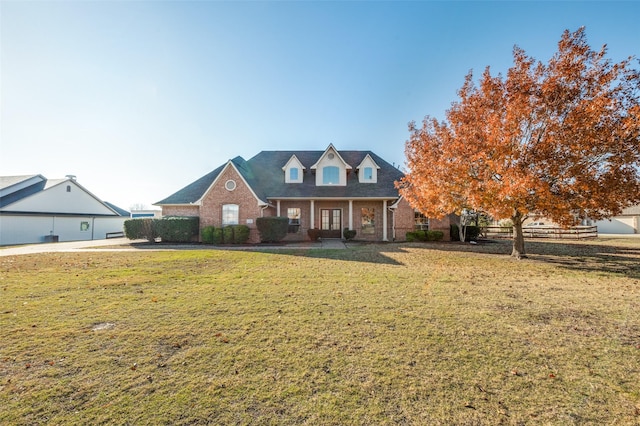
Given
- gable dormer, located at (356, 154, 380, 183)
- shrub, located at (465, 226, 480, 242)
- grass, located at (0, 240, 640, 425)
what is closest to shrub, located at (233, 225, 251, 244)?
gable dormer, located at (356, 154, 380, 183)

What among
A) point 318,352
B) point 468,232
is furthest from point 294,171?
point 318,352

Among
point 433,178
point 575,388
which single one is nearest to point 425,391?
point 575,388

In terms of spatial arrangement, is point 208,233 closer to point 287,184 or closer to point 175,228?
point 175,228

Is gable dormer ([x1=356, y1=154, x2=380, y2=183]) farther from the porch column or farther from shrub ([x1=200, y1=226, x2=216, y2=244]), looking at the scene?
shrub ([x1=200, y1=226, x2=216, y2=244])

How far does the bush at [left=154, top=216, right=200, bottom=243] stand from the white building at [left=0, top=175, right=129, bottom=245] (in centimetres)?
1511

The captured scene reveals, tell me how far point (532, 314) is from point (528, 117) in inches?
326

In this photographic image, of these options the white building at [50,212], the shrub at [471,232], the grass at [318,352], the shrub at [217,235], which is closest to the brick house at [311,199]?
the shrub at [217,235]

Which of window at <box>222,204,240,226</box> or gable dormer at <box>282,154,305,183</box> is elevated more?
gable dormer at <box>282,154,305,183</box>

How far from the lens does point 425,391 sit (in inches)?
112

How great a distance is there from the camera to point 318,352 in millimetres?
3658

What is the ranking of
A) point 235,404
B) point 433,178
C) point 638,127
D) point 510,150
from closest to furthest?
point 235,404
point 638,127
point 510,150
point 433,178

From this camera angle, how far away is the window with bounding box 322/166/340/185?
22.2 m

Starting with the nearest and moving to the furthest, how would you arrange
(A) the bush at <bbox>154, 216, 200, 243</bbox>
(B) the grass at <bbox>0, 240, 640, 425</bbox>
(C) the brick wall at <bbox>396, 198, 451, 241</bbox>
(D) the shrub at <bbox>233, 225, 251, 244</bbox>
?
(B) the grass at <bbox>0, 240, 640, 425</bbox> < (D) the shrub at <bbox>233, 225, 251, 244</bbox> < (A) the bush at <bbox>154, 216, 200, 243</bbox> < (C) the brick wall at <bbox>396, 198, 451, 241</bbox>

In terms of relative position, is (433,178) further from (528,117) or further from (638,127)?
(638,127)
